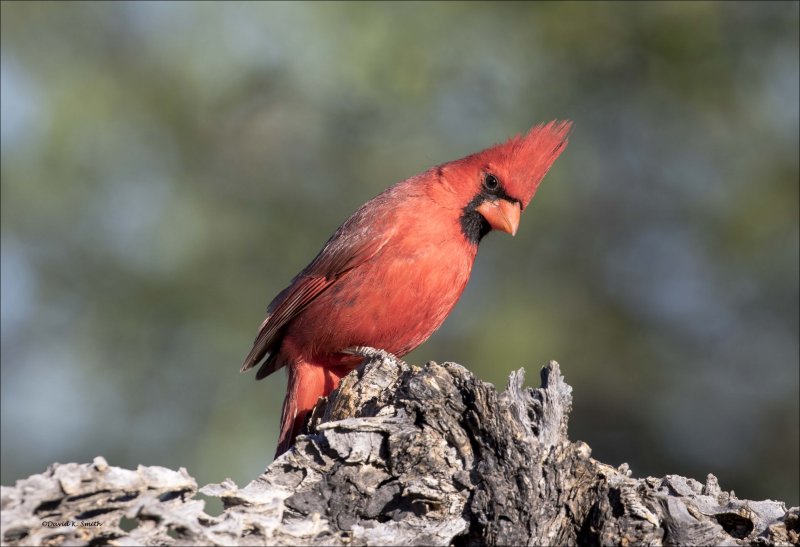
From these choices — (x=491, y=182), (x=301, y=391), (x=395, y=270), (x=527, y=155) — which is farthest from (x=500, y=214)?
(x=301, y=391)

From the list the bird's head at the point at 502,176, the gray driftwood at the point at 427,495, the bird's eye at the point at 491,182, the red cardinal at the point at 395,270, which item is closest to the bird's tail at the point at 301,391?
the red cardinal at the point at 395,270

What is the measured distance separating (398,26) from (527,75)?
3.16 ft

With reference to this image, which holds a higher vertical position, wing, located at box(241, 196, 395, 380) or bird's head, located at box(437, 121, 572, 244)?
bird's head, located at box(437, 121, 572, 244)

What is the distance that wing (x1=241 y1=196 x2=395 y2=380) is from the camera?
165 inches

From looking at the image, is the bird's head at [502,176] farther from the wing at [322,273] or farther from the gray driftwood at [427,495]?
the gray driftwood at [427,495]

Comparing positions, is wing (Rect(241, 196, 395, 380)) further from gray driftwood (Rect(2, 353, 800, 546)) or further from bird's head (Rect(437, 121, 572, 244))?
gray driftwood (Rect(2, 353, 800, 546))

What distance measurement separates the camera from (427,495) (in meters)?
2.58

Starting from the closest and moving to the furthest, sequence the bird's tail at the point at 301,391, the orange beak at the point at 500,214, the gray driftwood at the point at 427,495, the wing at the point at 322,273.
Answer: the gray driftwood at the point at 427,495, the bird's tail at the point at 301,391, the wing at the point at 322,273, the orange beak at the point at 500,214

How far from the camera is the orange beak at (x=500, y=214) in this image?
4.32 m

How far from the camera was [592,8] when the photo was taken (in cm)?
734

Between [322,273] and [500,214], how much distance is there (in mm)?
789

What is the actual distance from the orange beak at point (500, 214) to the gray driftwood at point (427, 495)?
142 centimetres

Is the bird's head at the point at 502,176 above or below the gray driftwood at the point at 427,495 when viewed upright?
above

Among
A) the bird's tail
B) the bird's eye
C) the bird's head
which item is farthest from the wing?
the bird's eye
